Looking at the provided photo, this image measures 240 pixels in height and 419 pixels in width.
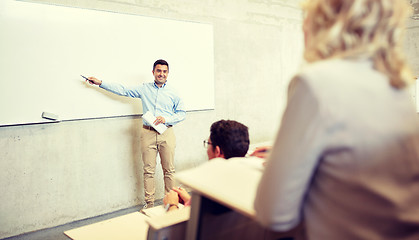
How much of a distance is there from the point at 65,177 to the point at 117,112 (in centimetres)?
83

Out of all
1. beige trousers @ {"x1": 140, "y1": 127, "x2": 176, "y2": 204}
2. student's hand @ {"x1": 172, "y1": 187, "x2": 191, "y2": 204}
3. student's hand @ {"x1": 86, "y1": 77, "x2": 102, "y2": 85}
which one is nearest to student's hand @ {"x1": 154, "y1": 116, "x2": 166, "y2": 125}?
beige trousers @ {"x1": 140, "y1": 127, "x2": 176, "y2": 204}

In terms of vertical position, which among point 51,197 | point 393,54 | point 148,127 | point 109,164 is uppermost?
point 393,54

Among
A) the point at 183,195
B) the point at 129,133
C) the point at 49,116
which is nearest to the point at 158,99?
the point at 129,133

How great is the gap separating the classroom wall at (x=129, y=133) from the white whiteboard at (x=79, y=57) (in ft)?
0.39

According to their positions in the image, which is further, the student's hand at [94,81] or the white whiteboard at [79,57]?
the student's hand at [94,81]

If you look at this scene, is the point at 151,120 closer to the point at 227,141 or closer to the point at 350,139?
the point at 227,141

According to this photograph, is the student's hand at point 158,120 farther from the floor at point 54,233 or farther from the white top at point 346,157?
the white top at point 346,157

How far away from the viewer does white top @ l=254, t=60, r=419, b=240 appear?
0.65m

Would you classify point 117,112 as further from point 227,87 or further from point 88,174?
point 227,87

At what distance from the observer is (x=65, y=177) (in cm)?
319

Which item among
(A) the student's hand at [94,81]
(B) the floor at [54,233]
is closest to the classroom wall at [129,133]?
(B) the floor at [54,233]

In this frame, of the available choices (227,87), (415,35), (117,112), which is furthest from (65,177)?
(415,35)

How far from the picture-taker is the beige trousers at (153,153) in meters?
3.46

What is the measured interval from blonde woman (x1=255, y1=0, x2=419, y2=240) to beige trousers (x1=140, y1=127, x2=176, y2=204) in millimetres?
2859
